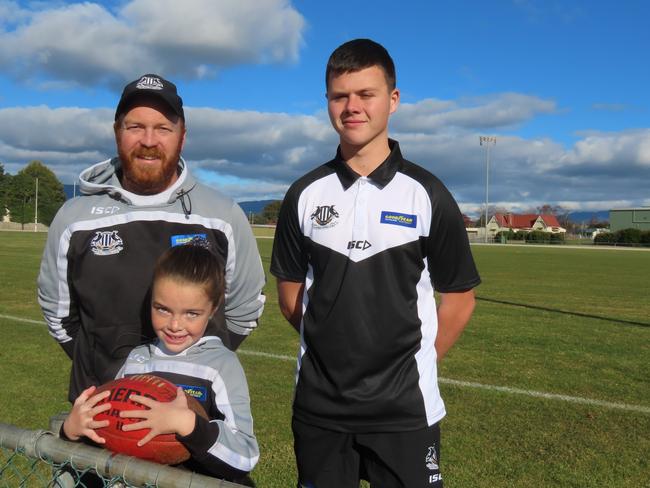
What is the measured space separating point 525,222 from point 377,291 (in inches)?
5806

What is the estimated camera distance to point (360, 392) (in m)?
2.59

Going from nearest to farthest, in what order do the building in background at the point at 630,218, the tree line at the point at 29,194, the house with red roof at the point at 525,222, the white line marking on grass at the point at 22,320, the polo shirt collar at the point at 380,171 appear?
the polo shirt collar at the point at 380,171 < the white line marking on grass at the point at 22,320 < the tree line at the point at 29,194 < the building in background at the point at 630,218 < the house with red roof at the point at 525,222

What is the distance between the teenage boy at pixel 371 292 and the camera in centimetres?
260

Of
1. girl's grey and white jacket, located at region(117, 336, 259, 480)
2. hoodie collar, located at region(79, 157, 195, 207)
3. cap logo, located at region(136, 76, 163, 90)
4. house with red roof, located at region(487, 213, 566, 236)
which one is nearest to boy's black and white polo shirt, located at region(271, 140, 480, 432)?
girl's grey and white jacket, located at region(117, 336, 259, 480)

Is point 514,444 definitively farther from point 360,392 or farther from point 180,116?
point 180,116

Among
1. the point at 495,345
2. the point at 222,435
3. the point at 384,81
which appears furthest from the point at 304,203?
the point at 495,345

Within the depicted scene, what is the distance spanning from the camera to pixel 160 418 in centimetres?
209

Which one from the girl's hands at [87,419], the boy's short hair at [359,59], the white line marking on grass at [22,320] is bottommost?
the white line marking on grass at [22,320]

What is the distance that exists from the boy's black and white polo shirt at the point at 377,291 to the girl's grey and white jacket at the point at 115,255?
1.35ft

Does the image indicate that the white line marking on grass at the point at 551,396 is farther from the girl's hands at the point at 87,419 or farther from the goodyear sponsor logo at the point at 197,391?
the girl's hands at the point at 87,419

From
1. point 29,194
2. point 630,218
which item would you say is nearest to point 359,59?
point 29,194

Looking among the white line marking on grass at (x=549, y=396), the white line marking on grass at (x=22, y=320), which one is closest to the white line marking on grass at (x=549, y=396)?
the white line marking on grass at (x=549, y=396)

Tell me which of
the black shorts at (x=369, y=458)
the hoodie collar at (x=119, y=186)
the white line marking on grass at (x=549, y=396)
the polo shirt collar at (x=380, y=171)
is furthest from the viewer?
the white line marking on grass at (x=549, y=396)

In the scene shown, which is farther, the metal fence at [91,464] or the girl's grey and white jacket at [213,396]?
the girl's grey and white jacket at [213,396]
